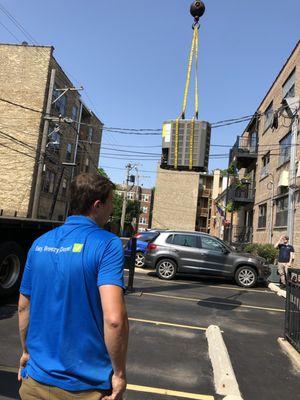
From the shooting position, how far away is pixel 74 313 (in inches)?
87.3

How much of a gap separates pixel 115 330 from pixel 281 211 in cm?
2080

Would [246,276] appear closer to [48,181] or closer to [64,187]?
[48,181]

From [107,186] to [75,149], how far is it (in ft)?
125

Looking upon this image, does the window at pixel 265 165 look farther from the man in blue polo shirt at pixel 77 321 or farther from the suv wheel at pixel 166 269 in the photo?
the man in blue polo shirt at pixel 77 321

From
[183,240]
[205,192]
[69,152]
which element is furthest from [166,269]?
[205,192]

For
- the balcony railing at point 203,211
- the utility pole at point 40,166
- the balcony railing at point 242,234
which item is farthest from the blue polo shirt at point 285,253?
the balcony railing at point 203,211

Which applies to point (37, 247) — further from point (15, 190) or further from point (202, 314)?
point (15, 190)

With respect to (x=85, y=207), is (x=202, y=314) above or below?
below

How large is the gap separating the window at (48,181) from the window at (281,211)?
59.6ft

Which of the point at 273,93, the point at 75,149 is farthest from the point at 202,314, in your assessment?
the point at 75,149

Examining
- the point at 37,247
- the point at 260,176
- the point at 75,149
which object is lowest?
the point at 37,247

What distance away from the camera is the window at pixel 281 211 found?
20844mm

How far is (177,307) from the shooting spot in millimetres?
9586

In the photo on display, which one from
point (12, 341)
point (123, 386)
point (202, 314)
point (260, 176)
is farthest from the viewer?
point (260, 176)
